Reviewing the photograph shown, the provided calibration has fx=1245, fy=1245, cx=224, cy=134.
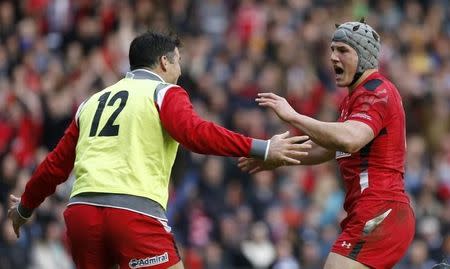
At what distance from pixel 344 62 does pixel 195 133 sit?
152 centimetres

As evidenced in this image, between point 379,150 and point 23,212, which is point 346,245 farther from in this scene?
point 23,212

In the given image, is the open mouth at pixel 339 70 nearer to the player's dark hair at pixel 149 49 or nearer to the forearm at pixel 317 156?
the forearm at pixel 317 156

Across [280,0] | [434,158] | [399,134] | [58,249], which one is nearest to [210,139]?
[399,134]

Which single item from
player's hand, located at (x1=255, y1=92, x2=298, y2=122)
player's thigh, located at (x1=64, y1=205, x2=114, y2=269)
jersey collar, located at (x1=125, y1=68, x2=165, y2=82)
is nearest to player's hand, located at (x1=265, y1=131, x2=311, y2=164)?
player's hand, located at (x1=255, y1=92, x2=298, y2=122)

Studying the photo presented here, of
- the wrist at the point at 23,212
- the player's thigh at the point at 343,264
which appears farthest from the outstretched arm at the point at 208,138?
the wrist at the point at 23,212

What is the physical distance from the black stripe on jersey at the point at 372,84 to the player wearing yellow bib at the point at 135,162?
0.76 m

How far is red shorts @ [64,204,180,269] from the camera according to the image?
28.7ft

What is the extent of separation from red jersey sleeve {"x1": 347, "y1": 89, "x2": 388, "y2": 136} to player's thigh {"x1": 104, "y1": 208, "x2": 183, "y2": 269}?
1704 mm

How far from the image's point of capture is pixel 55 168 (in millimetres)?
9477

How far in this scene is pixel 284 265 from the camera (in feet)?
53.2

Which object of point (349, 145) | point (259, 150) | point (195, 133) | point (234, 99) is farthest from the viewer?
Answer: point (234, 99)

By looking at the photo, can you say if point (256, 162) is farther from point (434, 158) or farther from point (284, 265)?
point (434, 158)

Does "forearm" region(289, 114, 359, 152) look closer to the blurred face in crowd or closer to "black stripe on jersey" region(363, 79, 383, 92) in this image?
"black stripe on jersey" region(363, 79, 383, 92)

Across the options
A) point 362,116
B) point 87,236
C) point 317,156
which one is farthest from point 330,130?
point 87,236
